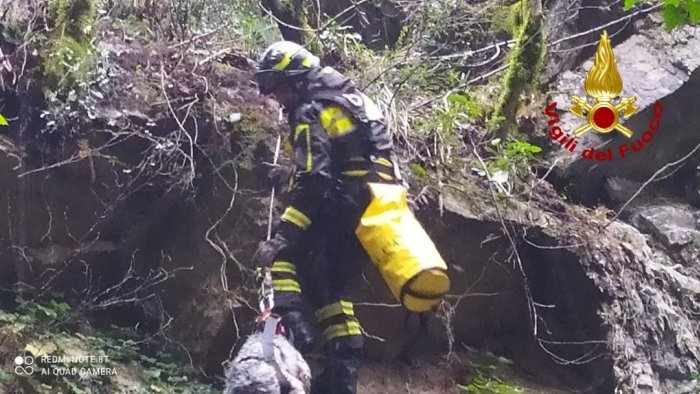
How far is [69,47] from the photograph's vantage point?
3107mm

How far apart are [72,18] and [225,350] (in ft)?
4.56

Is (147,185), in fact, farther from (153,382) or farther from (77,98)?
(153,382)

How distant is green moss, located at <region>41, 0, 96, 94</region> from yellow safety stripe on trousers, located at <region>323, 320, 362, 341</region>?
4.24 feet

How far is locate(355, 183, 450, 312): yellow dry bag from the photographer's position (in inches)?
99.3

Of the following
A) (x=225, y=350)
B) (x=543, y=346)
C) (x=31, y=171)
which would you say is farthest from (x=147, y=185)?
(x=543, y=346)

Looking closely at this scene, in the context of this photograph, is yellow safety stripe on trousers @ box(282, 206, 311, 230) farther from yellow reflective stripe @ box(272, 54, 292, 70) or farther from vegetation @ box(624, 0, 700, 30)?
vegetation @ box(624, 0, 700, 30)

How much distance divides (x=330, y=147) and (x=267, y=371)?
74cm

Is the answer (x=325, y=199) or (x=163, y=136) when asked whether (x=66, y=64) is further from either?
(x=325, y=199)

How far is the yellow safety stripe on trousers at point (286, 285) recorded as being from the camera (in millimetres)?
2602

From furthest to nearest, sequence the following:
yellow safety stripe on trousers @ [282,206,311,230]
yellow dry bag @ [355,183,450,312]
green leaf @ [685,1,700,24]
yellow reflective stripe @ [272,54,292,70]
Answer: yellow reflective stripe @ [272,54,292,70] → yellow safety stripe on trousers @ [282,206,311,230] → yellow dry bag @ [355,183,450,312] → green leaf @ [685,1,700,24]

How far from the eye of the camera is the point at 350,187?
2.66m

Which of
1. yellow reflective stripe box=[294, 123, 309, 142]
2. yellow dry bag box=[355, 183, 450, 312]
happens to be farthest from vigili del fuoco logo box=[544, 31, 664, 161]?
yellow reflective stripe box=[294, 123, 309, 142]

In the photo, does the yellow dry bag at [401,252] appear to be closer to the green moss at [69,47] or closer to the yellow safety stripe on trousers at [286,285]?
the yellow safety stripe on trousers at [286,285]

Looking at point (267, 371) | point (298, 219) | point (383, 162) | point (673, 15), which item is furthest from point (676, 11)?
point (267, 371)
